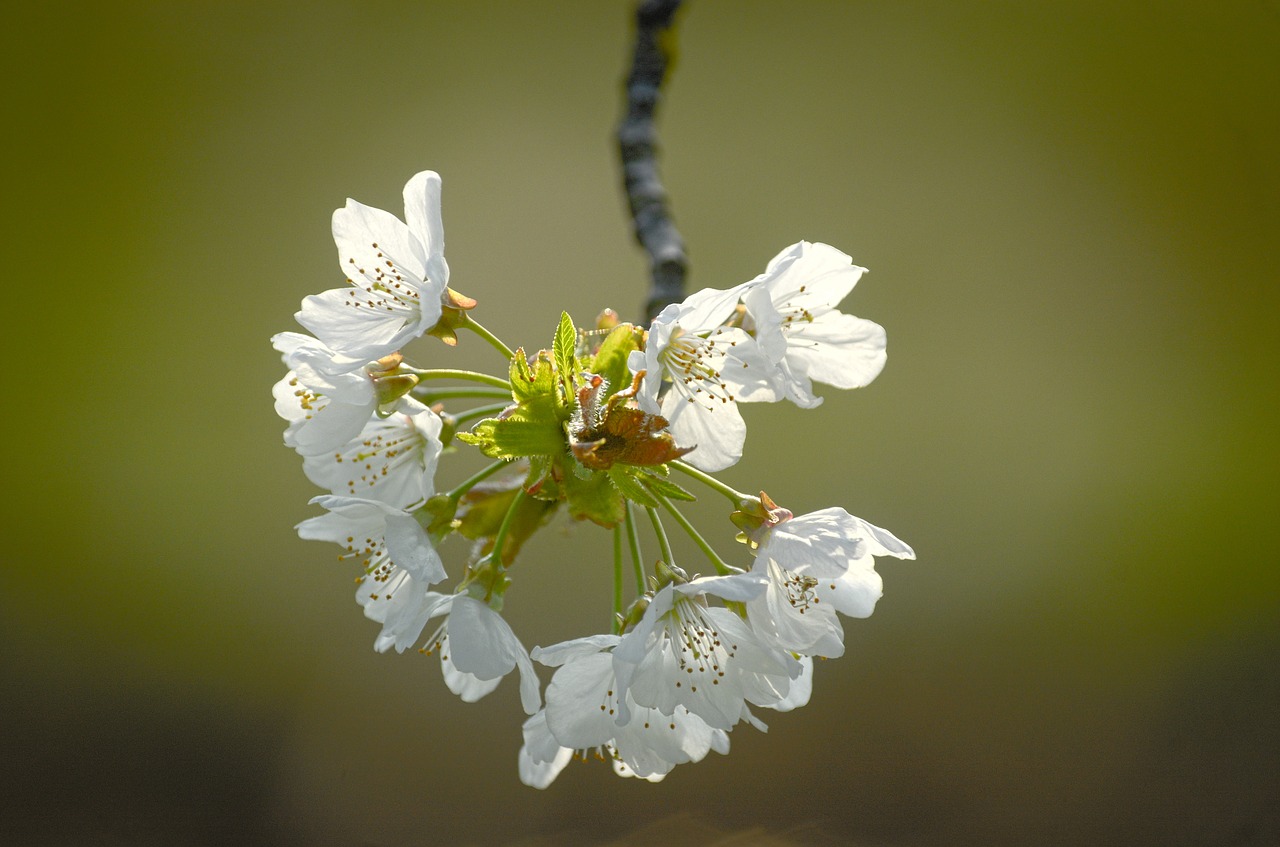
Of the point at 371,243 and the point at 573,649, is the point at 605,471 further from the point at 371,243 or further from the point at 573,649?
the point at 371,243

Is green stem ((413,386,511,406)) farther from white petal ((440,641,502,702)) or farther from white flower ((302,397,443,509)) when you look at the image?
white petal ((440,641,502,702))

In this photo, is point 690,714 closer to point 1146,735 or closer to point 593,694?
point 593,694

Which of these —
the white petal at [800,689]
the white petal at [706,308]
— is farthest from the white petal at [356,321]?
the white petal at [800,689]

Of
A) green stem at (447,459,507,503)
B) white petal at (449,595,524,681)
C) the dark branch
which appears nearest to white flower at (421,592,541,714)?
white petal at (449,595,524,681)

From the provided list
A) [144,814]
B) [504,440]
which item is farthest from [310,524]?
[144,814]

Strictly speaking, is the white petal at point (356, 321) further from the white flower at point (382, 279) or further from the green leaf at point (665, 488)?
the green leaf at point (665, 488)

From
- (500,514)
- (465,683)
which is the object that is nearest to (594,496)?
(500,514)
